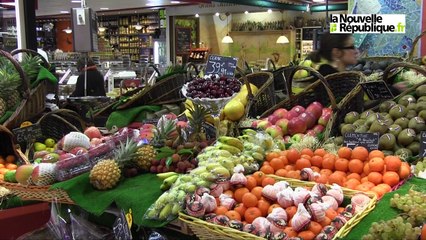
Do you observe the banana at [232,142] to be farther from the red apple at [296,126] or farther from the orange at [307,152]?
the red apple at [296,126]

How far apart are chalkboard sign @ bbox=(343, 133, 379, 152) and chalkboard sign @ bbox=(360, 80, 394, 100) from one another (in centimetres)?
66

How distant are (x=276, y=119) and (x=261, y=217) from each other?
160 cm

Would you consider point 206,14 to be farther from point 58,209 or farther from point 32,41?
point 58,209

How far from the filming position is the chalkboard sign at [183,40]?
62.4ft

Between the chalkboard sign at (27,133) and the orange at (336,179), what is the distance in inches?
83.3

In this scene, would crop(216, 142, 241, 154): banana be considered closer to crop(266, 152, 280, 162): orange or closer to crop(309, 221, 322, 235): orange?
crop(266, 152, 280, 162): orange

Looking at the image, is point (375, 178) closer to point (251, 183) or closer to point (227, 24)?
point (251, 183)

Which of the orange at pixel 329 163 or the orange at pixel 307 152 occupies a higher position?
the orange at pixel 307 152

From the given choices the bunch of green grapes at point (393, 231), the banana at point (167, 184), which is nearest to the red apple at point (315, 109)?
the banana at point (167, 184)

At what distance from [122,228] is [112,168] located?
0.35 meters

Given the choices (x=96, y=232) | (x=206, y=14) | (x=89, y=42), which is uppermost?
(x=206, y=14)

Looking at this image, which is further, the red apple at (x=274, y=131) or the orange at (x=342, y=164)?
the red apple at (x=274, y=131)

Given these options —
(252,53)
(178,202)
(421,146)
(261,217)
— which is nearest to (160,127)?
(178,202)

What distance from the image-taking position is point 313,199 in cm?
184
